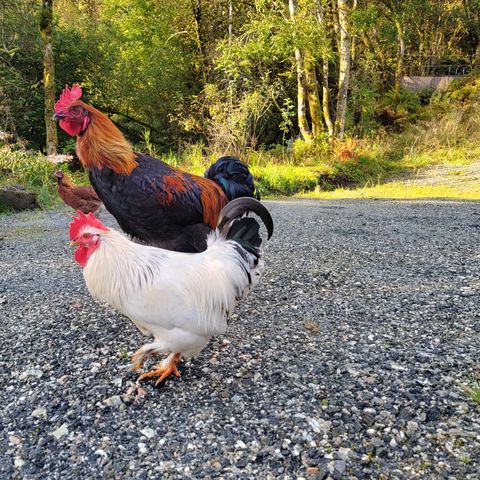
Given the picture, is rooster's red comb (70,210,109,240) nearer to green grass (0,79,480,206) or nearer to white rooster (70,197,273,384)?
white rooster (70,197,273,384)

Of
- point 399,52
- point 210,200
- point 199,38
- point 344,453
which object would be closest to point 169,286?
point 344,453

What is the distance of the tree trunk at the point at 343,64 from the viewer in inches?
605

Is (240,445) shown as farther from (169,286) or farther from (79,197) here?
(79,197)

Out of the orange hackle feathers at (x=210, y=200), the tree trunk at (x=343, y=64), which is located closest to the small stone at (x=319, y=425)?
the orange hackle feathers at (x=210, y=200)

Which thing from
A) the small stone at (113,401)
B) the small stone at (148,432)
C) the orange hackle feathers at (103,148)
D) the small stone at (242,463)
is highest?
the orange hackle feathers at (103,148)

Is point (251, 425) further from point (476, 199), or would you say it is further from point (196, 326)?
point (476, 199)

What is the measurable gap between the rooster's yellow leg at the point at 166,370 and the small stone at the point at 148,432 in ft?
1.66

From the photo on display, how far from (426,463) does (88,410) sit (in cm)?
210

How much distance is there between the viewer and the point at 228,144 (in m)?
15.5

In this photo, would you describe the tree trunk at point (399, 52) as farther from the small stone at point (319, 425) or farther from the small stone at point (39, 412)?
the small stone at point (39, 412)

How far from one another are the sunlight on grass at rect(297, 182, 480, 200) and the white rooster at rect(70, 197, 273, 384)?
9.96 metres

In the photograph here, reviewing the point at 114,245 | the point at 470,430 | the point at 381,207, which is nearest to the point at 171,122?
the point at 381,207

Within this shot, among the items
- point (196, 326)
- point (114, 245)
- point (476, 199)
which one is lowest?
point (476, 199)

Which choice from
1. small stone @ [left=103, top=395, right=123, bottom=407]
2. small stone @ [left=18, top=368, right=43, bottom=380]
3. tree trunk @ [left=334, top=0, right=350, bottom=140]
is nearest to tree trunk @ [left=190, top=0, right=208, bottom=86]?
tree trunk @ [left=334, top=0, right=350, bottom=140]
